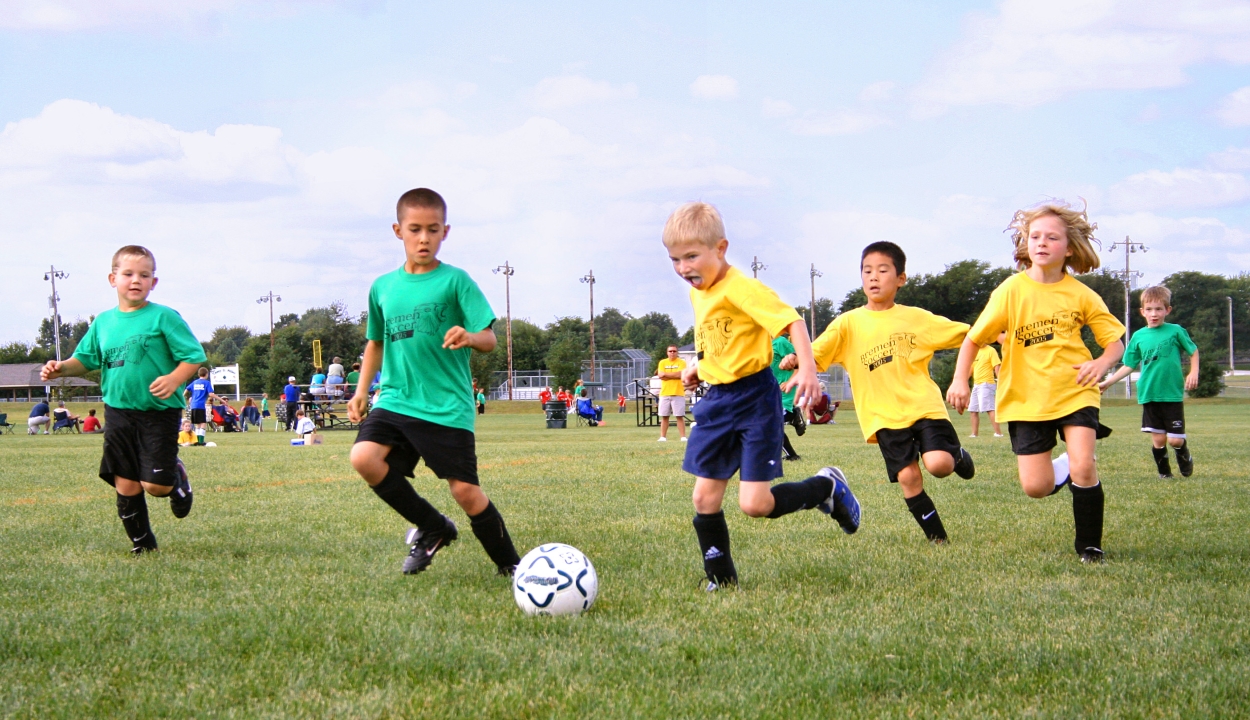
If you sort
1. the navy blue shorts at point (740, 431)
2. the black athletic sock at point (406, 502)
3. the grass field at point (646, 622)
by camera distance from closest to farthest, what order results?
the grass field at point (646, 622) → the navy blue shorts at point (740, 431) → the black athletic sock at point (406, 502)

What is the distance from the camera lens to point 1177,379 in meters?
11.1

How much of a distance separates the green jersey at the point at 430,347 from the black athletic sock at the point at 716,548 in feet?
4.10

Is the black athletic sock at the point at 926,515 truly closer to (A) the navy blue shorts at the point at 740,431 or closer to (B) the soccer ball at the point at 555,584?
(A) the navy blue shorts at the point at 740,431

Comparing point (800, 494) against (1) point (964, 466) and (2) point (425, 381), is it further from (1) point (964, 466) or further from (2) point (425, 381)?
(2) point (425, 381)

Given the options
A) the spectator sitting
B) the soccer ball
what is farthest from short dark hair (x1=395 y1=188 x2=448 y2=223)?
the spectator sitting

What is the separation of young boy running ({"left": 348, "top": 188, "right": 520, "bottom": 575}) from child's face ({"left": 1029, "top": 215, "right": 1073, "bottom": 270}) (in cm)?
311

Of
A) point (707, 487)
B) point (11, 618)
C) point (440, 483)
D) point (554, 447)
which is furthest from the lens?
point (554, 447)

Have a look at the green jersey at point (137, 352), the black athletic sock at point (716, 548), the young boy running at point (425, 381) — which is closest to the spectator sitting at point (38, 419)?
the green jersey at point (137, 352)

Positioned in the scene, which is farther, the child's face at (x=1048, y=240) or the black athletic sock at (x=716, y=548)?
the child's face at (x=1048, y=240)

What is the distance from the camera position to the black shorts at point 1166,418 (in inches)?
429

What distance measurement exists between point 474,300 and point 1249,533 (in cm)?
520

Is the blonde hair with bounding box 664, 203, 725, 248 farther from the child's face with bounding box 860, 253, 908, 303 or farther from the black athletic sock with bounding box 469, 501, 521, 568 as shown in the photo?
the child's face with bounding box 860, 253, 908, 303

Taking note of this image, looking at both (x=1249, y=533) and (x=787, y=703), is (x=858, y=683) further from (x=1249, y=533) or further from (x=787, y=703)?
(x=1249, y=533)

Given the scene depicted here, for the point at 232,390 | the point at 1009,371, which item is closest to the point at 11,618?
the point at 1009,371
